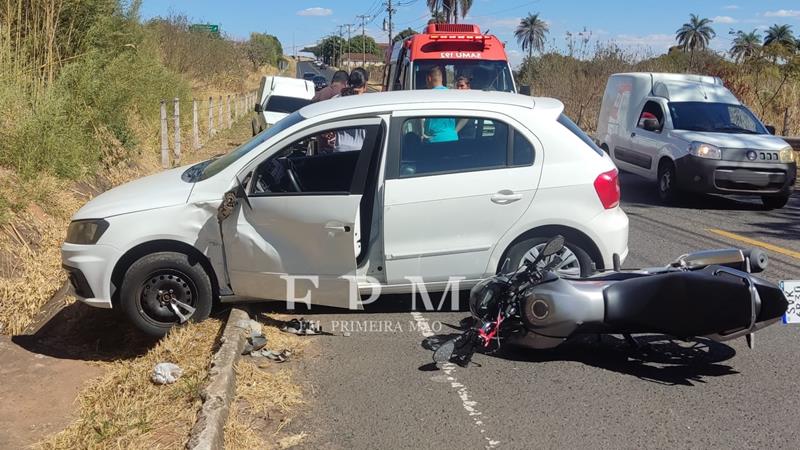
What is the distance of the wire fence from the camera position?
1459cm

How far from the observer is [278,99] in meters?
20.4

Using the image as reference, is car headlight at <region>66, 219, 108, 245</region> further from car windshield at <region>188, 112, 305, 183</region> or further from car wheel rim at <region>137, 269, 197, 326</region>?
car windshield at <region>188, 112, 305, 183</region>

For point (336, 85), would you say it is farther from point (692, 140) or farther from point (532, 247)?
point (692, 140)

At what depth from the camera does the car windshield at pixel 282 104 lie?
20016 millimetres

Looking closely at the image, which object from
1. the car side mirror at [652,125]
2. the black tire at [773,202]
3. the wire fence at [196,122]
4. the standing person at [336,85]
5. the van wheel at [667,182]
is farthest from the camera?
the wire fence at [196,122]

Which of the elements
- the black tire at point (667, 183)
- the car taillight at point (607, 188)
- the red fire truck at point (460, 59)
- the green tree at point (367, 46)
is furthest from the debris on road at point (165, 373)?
the green tree at point (367, 46)

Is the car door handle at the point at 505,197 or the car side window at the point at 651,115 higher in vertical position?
the car side window at the point at 651,115

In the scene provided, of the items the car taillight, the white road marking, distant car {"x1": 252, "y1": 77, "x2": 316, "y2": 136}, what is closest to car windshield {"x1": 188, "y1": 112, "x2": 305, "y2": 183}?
the white road marking

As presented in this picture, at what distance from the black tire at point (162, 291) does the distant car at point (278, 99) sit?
1338 cm

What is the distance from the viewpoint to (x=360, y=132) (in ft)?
20.6

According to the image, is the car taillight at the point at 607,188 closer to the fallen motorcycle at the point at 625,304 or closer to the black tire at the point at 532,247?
the black tire at the point at 532,247

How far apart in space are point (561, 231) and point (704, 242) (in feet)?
13.1

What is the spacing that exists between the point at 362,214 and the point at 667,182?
26.6 ft

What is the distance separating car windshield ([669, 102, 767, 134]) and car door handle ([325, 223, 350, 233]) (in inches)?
343
